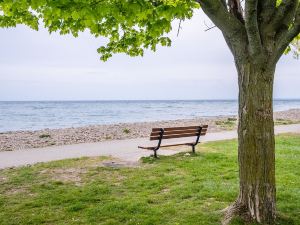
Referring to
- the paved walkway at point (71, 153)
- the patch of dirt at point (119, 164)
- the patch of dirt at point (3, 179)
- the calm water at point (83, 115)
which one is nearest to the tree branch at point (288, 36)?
the patch of dirt at point (119, 164)

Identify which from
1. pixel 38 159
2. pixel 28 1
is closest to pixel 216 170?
pixel 38 159

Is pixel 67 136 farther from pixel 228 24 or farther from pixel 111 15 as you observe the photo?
pixel 228 24

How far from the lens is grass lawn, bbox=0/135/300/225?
6593mm

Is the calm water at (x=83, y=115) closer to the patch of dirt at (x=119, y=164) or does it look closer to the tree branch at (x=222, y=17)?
the patch of dirt at (x=119, y=164)

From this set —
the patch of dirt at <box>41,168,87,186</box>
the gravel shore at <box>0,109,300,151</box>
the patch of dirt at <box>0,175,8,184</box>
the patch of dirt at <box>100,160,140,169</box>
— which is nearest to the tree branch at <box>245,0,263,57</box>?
the patch of dirt at <box>41,168,87,186</box>

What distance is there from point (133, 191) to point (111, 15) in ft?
11.8

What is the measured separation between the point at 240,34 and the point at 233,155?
7.33 meters

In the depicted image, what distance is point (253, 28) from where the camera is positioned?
539 cm

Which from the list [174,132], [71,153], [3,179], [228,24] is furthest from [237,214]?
[71,153]

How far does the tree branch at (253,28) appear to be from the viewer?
5.26 m

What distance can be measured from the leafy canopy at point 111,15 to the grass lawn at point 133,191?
2.99m

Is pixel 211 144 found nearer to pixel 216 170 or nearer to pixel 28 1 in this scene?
pixel 216 170

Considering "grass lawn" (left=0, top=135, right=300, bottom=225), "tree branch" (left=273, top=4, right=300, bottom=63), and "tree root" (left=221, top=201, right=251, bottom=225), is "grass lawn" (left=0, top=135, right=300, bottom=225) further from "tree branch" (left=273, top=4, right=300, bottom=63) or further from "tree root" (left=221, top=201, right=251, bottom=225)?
"tree branch" (left=273, top=4, right=300, bottom=63)

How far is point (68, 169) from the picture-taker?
10.6 metres
